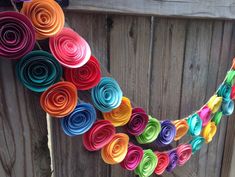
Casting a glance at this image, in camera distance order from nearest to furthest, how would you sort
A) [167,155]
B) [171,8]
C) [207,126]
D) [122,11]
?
[122,11], [171,8], [167,155], [207,126]

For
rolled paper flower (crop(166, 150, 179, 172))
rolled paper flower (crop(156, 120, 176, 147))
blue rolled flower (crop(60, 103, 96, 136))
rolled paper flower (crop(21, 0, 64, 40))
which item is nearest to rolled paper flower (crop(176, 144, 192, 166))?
rolled paper flower (crop(166, 150, 179, 172))

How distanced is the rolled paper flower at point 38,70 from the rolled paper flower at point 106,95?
0.48 feet

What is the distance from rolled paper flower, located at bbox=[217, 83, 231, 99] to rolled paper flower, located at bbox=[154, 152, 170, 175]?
382mm

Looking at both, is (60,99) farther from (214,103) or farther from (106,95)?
(214,103)

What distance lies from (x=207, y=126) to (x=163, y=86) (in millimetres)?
265

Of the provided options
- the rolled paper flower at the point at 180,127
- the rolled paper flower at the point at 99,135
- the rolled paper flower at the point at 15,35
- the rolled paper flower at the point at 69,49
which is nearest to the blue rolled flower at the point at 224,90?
the rolled paper flower at the point at 180,127

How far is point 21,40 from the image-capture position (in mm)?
659

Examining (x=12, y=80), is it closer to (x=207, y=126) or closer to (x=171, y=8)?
(x=171, y=8)

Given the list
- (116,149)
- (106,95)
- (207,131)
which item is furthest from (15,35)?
(207,131)

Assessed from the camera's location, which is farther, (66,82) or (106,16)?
(106,16)

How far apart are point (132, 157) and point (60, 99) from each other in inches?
15.0

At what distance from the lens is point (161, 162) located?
3.66ft

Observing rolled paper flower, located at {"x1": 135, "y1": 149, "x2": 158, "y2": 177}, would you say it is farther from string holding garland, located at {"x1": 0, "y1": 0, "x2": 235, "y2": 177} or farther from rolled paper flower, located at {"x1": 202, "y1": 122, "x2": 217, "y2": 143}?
rolled paper flower, located at {"x1": 202, "y1": 122, "x2": 217, "y2": 143}

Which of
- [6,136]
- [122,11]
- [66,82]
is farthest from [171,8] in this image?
[6,136]
